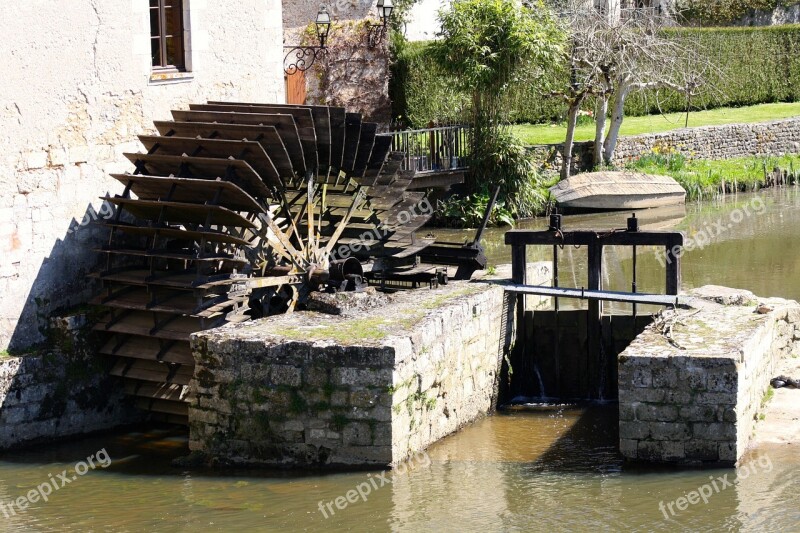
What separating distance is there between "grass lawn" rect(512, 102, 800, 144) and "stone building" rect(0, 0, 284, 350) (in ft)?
41.5

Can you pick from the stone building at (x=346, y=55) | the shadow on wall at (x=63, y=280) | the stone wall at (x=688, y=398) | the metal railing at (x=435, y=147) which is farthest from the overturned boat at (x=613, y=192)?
the stone wall at (x=688, y=398)

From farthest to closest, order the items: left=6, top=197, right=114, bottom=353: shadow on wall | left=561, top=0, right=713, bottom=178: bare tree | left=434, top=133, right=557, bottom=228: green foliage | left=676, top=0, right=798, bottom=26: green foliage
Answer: left=676, top=0, right=798, bottom=26: green foliage < left=561, top=0, right=713, bottom=178: bare tree < left=434, top=133, right=557, bottom=228: green foliage < left=6, top=197, right=114, bottom=353: shadow on wall

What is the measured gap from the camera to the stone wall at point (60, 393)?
10008mm

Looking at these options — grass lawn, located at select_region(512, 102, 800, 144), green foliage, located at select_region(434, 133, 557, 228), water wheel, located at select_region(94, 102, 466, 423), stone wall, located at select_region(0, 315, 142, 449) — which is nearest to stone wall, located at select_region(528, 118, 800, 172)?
grass lawn, located at select_region(512, 102, 800, 144)

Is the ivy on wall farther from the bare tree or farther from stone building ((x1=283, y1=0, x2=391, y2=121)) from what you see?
the bare tree

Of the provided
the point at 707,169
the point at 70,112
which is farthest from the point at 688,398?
the point at 707,169

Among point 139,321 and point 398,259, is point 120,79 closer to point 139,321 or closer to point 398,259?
point 139,321

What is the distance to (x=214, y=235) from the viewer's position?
10148 mm

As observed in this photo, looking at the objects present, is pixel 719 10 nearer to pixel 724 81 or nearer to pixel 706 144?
pixel 724 81

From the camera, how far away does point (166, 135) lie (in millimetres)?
11086

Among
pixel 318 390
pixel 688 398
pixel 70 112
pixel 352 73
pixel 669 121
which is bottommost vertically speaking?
pixel 688 398

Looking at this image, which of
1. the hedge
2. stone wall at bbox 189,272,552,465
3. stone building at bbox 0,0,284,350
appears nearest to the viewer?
stone wall at bbox 189,272,552,465

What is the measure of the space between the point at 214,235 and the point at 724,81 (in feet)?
68.4

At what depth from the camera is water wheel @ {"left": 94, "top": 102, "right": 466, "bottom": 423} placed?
33.8 feet
